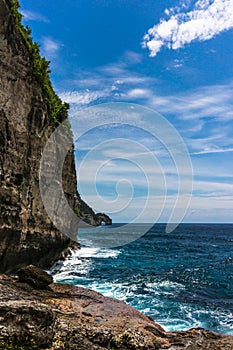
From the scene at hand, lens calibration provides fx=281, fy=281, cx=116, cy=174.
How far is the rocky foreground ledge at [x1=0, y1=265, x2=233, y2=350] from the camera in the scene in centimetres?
875

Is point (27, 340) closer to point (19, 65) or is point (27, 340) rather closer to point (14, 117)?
point (14, 117)

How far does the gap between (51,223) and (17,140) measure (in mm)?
10941

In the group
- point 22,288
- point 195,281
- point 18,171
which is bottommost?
point 195,281

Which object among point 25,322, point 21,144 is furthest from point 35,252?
point 25,322

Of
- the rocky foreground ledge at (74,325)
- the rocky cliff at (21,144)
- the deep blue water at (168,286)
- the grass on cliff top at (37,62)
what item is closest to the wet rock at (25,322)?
the rocky foreground ledge at (74,325)

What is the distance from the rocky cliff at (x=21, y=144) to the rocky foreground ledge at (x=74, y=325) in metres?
8.65

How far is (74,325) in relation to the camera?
10.6 metres

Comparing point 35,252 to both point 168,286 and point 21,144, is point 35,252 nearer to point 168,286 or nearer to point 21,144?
point 21,144

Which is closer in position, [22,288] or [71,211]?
[22,288]

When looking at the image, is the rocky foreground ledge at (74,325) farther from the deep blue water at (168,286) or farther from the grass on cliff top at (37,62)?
the grass on cliff top at (37,62)

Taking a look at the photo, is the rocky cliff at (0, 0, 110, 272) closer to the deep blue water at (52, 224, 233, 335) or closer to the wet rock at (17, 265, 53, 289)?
the deep blue water at (52, 224, 233, 335)

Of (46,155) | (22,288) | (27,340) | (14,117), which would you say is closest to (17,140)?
(14,117)

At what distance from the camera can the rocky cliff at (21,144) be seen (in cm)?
2355

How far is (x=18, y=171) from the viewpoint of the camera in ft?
82.0
